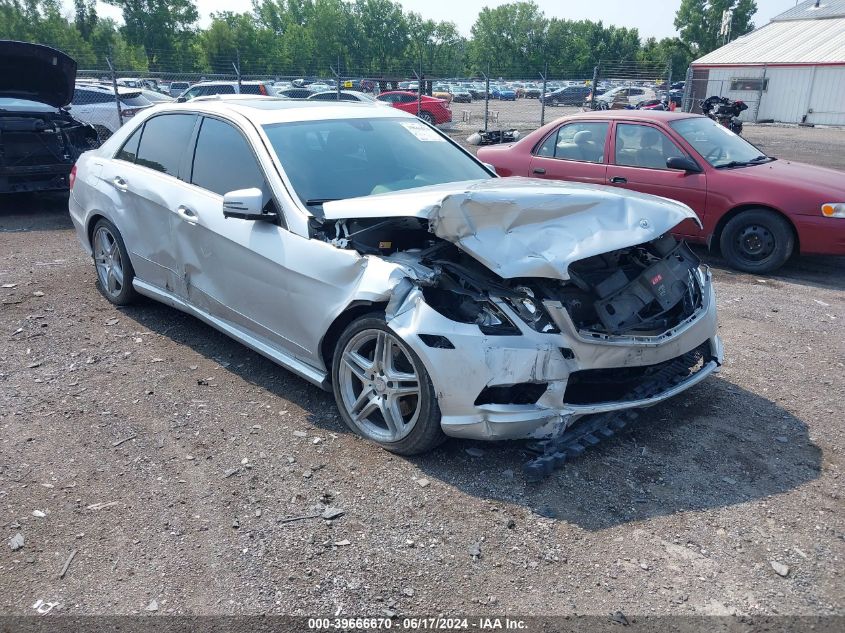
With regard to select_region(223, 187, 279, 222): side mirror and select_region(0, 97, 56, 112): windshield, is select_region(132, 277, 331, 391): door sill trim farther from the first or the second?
select_region(0, 97, 56, 112): windshield

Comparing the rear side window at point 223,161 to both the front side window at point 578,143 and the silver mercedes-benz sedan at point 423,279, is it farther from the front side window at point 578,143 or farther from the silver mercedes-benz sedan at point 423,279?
the front side window at point 578,143

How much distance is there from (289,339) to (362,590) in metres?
1.73

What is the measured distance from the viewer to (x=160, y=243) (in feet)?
16.3

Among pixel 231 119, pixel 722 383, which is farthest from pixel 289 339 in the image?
pixel 722 383

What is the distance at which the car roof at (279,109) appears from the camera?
4625mm

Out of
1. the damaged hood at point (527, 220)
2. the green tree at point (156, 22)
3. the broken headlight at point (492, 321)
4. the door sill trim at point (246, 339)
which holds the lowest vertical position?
the door sill trim at point (246, 339)

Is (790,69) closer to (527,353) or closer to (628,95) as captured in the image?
(628,95)

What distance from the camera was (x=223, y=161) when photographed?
4.58 m

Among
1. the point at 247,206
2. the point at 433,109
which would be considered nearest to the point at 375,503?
the point at 247,206

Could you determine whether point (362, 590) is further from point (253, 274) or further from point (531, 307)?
point (253, 274)

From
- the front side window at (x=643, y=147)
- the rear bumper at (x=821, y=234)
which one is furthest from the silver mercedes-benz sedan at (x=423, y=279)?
the front side window at (x=643, y=147)

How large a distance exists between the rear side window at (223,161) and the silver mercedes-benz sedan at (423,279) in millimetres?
14

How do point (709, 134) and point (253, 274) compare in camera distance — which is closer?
point (253, 274)

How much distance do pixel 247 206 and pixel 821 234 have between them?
5.73 m
